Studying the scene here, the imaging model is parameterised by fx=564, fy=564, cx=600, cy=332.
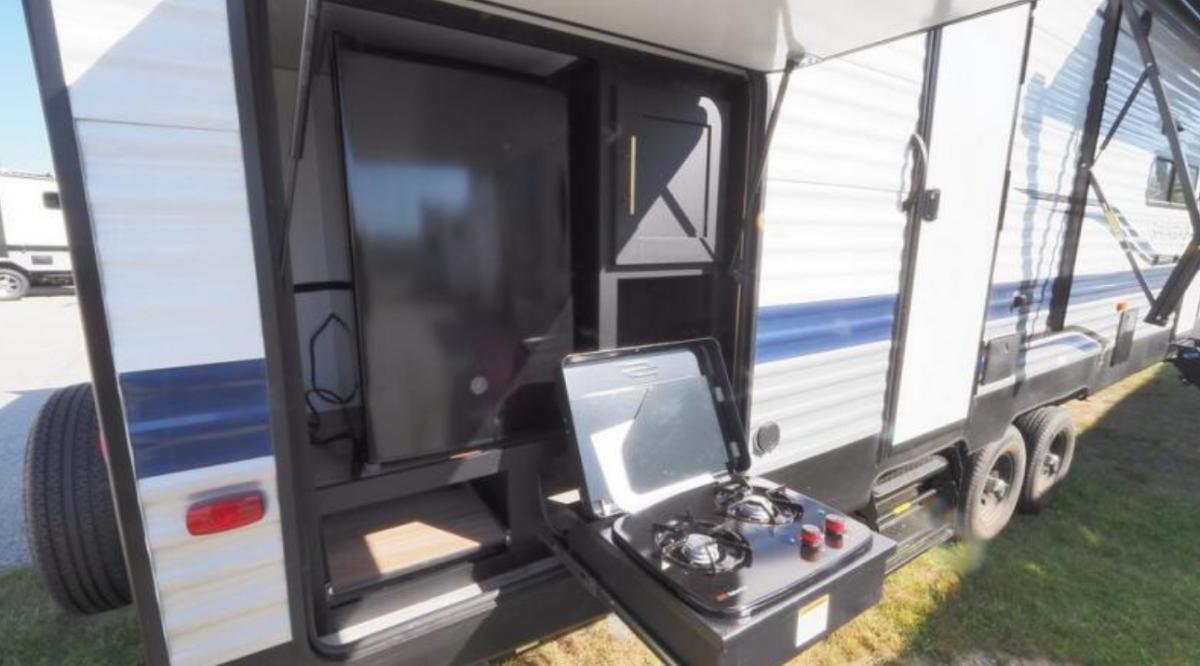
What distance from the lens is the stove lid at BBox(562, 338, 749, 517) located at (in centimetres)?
161

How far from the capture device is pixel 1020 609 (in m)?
2.43

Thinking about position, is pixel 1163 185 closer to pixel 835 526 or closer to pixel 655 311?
pixel 655 311

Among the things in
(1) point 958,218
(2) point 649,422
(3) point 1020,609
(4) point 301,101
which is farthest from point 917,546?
(4) point 301,101

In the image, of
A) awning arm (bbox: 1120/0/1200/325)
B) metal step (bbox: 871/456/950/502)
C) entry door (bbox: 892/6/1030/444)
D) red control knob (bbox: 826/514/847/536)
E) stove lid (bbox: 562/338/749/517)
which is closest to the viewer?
red control knob (bbox: 826/514/847/536)

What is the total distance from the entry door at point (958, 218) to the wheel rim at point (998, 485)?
0.80 meters

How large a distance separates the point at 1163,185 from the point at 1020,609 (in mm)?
4005

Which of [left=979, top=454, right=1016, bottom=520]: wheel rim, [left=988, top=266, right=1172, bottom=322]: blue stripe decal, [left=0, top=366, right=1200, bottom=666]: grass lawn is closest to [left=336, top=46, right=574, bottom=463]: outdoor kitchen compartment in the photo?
[left=0, top=366, right=1200, bottom=666]: grass lawn

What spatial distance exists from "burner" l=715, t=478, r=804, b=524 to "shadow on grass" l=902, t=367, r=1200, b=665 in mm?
1150

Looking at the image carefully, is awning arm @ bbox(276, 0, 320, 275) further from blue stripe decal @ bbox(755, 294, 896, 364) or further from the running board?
the running board

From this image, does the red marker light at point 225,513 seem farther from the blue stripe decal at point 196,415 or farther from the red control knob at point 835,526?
the red control knob at point 835,526

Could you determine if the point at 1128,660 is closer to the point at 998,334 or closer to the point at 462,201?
the point at 998,334

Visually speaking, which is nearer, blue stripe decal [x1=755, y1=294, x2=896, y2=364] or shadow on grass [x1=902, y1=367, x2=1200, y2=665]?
blue stripe decal [x1=755, y1=294, x2=896, y2=364]

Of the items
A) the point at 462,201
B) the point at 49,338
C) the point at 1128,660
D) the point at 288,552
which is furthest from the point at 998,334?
the point at 49,338

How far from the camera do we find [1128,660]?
7.16 ft
